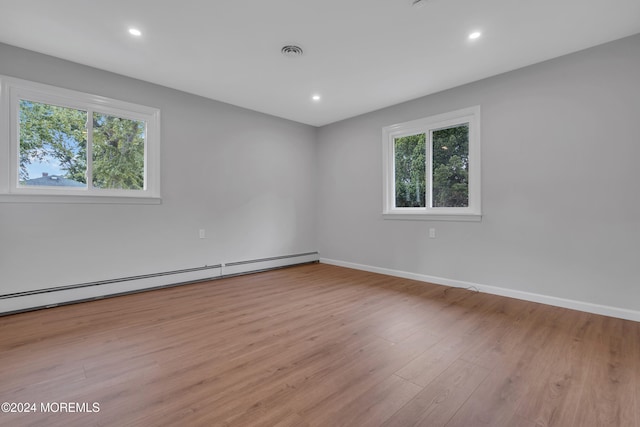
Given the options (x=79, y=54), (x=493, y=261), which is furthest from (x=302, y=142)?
(x=493, y=261)

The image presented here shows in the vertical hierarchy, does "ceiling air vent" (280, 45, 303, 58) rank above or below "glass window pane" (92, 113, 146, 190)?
above

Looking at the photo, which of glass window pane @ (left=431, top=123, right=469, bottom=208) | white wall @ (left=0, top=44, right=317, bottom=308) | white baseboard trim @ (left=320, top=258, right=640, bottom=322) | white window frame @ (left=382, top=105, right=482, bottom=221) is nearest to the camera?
white baseboard trim @ (left=320, top=258, right=640, bottom=322)

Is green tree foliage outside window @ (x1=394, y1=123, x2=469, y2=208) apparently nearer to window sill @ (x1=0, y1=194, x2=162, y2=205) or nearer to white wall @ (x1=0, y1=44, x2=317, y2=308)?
white wall @ (x1=0, y1=44, x2=317, y2=308)

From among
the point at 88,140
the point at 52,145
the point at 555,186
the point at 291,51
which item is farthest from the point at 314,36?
the point at 52,145

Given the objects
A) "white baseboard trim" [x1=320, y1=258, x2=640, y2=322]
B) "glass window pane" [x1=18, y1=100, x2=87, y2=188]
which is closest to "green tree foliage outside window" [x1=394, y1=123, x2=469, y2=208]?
"white baseboard trim" [x1=320, y1=258, x2=640, y2=322]

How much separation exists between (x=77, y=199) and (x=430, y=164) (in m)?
4.50

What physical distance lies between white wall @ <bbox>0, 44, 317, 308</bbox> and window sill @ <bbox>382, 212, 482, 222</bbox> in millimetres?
1801

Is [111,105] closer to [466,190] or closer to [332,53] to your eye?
[332,53]

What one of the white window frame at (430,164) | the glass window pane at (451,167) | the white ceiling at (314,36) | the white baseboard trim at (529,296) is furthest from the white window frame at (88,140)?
the glass window pane at (451,167)

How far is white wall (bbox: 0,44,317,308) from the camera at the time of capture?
9.63 ft

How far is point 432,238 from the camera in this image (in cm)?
399

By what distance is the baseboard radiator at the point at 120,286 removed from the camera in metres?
2.86

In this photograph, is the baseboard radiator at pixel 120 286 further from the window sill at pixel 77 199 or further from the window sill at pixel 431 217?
the window sill at pixel 431 217

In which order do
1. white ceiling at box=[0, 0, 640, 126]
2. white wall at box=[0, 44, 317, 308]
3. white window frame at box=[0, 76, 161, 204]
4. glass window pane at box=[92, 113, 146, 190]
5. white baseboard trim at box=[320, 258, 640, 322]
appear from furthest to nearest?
glass window pane at box=[92, 113, 146, 190]
white wall at box=[0, 44, 317, 308]
white window frame at box=[0, 76, 161, 204]
white baseboard trim at box=[320, 258, 640, 322]
white ceiling at box=[0, 0, 640, 126]
